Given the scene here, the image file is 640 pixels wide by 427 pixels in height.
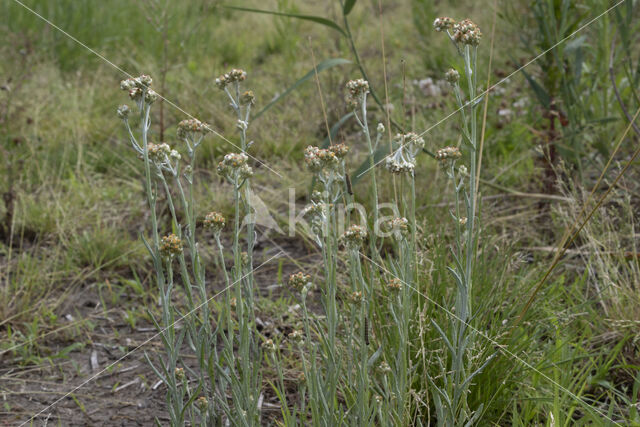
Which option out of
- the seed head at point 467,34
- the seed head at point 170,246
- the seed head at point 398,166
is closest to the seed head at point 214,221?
the seed head at point 170,246

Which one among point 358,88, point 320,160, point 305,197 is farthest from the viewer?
point 305,197

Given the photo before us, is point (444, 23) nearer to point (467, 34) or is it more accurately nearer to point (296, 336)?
point (467, 34)

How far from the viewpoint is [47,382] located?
75.5 inches

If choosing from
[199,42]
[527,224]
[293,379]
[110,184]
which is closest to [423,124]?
[527,224]

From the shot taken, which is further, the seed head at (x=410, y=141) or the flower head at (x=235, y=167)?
the seed head at (x=410, y=141)

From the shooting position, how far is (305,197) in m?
3.16

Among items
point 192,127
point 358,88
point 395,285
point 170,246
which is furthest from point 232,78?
point 395,285

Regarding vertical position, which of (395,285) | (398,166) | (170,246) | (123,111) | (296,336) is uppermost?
(123,111)

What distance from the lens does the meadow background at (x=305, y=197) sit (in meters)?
1.76

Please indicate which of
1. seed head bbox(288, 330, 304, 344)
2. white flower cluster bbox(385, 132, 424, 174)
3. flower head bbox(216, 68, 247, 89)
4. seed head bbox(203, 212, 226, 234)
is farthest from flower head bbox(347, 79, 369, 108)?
seed head bbox(288, 330, 304, 344)

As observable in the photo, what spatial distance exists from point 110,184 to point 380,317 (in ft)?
7.09

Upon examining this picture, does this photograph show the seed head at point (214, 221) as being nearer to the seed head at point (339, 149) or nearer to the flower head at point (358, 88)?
the seed head at point (339, 149)

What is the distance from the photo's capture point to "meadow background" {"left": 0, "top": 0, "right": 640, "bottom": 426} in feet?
5.78

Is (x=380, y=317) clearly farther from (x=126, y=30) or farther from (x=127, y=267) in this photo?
(x=126, y=30)
